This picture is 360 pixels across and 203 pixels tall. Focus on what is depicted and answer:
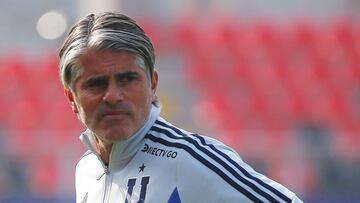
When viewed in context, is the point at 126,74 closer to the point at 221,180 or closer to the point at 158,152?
the point at 158,152

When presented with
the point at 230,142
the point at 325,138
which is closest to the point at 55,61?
the point at 230,142

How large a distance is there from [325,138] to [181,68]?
2.84 metres

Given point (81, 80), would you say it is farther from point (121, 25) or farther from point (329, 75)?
point (329, 75)

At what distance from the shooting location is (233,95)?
1212 cm

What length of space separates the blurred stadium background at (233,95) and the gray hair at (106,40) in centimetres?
686

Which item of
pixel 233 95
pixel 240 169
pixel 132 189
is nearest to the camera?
pixel 240 169

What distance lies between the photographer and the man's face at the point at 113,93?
8.95 feet

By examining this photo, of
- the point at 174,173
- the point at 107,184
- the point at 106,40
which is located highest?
the point at 106,40

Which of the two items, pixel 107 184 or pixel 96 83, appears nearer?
pixel 96 83

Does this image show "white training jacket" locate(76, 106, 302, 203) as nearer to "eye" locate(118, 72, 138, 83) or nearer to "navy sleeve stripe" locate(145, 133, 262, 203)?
"navy sleeve stripe" locate(145, 133, 262, 203)

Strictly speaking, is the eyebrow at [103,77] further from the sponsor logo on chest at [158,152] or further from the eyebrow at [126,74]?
the sponsor logo on chest at [158,152]

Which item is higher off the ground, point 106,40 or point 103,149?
point 106,40

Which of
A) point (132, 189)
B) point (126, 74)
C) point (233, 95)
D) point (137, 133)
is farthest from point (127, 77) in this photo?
point (233, 95)

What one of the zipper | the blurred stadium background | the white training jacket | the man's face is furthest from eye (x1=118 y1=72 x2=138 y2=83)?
the blurred stadium background
